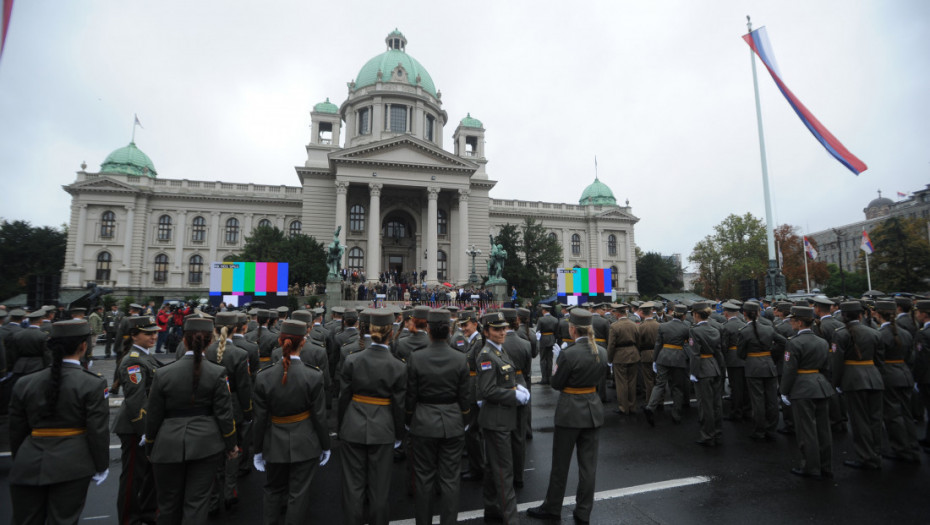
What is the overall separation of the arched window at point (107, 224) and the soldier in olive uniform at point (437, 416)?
52.4 meters

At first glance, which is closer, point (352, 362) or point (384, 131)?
point (352, 362)

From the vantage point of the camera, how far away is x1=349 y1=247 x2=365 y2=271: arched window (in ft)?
142

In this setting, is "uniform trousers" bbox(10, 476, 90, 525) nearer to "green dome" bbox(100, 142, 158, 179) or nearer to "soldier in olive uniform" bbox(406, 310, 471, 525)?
"soldier in olive uniform" bbox(406, 310, 471, 525)

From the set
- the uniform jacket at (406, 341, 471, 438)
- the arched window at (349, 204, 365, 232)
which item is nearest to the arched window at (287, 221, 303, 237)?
the arched window at (349, 204, 365, 232)

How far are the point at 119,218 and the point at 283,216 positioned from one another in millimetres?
15186

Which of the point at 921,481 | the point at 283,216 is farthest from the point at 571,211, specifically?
the point at 921,481

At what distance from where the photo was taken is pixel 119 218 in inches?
1758

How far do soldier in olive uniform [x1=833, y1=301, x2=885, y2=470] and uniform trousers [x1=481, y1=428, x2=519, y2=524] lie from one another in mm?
5502

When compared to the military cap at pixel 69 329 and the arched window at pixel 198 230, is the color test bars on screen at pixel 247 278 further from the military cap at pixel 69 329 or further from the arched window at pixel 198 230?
the arched window at pixel 198 230

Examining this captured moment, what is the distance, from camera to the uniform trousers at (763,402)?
8.12 m

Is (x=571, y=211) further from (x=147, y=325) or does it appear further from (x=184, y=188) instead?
(x=147, y=325)

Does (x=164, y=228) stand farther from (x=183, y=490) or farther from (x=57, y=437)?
(x=183, y=490)

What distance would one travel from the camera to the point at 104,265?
44125 millimetres

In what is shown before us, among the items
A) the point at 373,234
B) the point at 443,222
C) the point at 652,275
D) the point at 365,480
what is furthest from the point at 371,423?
the point at 652,275
